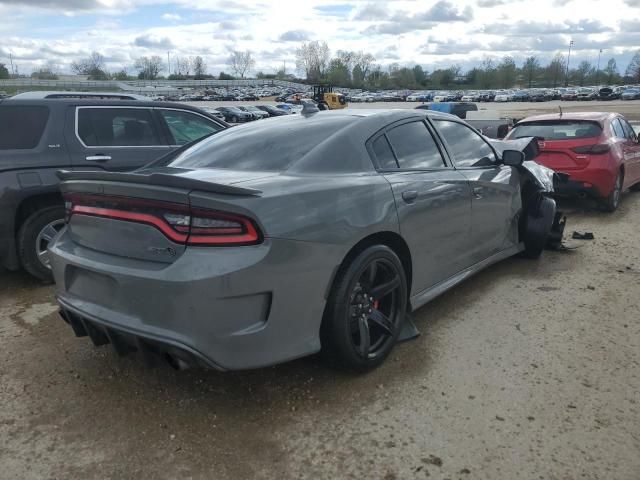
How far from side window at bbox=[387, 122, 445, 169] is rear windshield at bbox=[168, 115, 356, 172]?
14.3 inches

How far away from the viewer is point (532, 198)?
18.0 ft

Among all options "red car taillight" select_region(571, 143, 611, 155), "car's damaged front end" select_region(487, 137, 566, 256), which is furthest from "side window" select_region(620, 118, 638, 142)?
"car's damaged front end" select_region(487, 137, 566, 256)

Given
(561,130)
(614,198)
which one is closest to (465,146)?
(561,130)

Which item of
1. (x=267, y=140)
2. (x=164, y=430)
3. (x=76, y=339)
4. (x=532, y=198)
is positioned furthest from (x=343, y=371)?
(x=532, y=198)

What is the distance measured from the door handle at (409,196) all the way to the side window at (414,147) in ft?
0.71

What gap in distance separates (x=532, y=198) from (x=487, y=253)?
1134mm

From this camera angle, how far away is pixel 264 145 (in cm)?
366

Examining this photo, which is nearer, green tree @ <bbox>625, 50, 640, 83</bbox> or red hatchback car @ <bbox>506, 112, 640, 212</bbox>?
red hatchback car @ <bbox>506, 112, 640, 212</bbox>

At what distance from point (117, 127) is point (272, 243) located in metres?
3.63

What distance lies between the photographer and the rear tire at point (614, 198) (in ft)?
26.0

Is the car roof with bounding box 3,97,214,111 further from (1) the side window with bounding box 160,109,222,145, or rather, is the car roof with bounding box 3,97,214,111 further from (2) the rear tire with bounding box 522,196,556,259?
(2) the rear tire with bounding box 522,196,556,259

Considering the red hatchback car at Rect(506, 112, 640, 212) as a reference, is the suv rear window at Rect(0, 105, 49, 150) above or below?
above

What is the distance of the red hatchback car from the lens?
7.76 meters

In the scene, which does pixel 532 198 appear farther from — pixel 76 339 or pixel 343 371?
pixel 76 339
